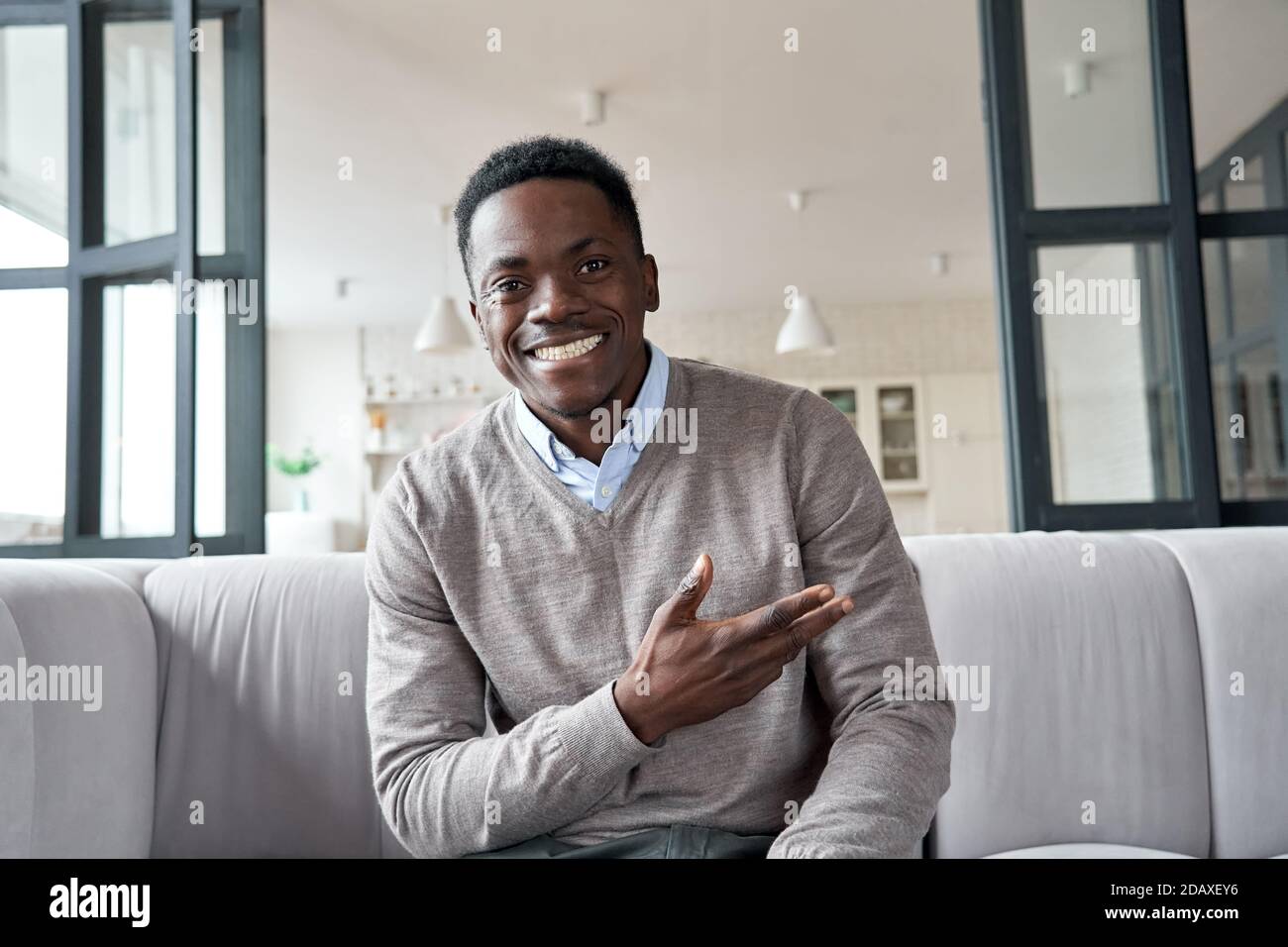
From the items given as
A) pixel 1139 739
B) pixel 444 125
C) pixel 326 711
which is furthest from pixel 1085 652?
pixel 444 125

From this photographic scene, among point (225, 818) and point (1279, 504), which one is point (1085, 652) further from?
point (225, 818)

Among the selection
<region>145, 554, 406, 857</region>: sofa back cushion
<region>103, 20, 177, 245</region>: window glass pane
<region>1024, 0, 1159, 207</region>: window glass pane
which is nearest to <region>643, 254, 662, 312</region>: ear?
<region>145, 554, 406, 857</region>: sofa back cushion

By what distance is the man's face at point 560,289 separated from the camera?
117 cm

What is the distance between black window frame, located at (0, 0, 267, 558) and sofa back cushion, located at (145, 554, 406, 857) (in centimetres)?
78

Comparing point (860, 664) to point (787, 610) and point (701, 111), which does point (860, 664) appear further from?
point (701, 111)

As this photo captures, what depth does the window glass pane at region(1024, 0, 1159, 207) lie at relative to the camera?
7.73 ft

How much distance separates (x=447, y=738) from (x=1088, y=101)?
2017 mm

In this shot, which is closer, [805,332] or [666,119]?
[666,119]

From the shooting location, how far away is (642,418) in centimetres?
122

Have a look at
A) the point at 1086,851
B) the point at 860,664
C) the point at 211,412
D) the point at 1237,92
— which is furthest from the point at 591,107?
the point at 860,664

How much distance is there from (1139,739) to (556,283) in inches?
41.8

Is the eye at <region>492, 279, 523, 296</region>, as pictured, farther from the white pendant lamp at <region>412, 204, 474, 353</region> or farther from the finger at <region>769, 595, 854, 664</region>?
the white pendant lamp at <region>412, 204, 474, 353</region>
